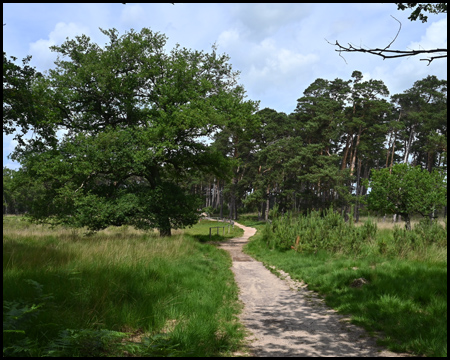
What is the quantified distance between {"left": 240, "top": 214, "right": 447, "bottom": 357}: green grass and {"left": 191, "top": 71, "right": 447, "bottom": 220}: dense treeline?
94.4 ft

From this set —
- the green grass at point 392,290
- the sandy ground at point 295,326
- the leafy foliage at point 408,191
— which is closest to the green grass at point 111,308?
the sandy ground at point 295,326

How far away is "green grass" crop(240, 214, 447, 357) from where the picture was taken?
4945 mm

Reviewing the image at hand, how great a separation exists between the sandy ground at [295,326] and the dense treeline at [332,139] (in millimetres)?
32682

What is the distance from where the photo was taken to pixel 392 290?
7000mm

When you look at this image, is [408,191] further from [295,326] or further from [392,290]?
[295,326]

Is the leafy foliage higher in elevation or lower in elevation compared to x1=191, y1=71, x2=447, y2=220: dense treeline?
lower

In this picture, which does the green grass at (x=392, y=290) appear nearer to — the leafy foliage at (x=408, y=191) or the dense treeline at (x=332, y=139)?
the leafy foliage at (x=408, y=191)

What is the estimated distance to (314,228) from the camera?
49.2ft

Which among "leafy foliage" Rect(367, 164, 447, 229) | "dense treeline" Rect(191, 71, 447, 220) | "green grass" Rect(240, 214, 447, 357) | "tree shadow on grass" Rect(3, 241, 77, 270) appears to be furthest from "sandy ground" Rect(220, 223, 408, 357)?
"dense treeline" Rect(191, 71, 447, 220)

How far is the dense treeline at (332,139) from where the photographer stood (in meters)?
42.3

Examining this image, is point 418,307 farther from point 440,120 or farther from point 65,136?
point 440,120

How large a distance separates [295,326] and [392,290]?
112 inches

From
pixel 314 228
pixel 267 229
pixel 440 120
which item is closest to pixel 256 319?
pixel 314 228

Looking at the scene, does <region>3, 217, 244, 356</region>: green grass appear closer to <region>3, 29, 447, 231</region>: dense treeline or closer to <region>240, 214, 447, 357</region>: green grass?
<region>240, 214, 447, 357</region>: green grass
